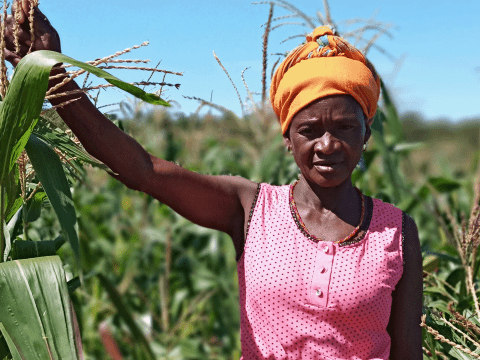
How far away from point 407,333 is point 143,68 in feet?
3.35

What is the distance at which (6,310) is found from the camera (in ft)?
3.61

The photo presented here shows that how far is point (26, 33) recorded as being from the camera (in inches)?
48.0

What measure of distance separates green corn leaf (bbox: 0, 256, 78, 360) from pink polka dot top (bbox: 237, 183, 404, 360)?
57cm

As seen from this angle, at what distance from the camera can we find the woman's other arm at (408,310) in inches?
60.1

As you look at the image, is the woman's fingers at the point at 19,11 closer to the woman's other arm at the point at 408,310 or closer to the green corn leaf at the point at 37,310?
the green corn leaf at the point at 37,310

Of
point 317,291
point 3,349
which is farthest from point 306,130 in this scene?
point 3,349

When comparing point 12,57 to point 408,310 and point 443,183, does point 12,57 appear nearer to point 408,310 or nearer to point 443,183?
point 408,310

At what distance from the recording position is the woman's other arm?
1527 mm

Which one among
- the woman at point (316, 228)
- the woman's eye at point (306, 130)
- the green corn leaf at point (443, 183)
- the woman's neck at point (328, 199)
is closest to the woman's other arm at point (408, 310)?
the woman at point (316, 228)

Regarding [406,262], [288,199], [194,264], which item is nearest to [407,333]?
[406,262]

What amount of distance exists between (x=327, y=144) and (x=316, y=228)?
0.27m

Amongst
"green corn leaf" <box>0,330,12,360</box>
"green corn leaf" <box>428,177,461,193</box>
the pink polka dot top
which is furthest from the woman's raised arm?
"green corn leaf" <box>428,177,461,193</box>

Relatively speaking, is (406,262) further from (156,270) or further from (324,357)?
(156,270)

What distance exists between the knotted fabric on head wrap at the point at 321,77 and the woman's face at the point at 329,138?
1.0 inches
